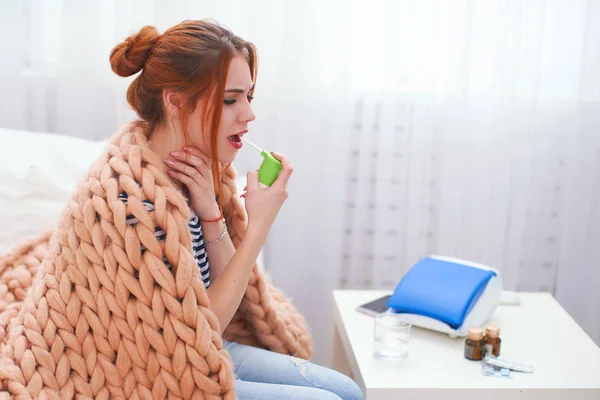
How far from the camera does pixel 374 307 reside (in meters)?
1.67

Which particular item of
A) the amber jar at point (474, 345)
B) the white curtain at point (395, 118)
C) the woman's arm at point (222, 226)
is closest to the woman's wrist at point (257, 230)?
the woman's arm at point (222, 226)

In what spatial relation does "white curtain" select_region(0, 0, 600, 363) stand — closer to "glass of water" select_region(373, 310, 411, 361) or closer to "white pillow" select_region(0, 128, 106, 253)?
"white pillow" select_region(0, 128, 106, 253)

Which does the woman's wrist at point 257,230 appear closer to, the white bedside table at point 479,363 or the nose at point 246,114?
the nose at point 246,114

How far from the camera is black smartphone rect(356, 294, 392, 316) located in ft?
5.39

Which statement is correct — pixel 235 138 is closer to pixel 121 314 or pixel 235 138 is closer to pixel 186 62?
pixel 186 62

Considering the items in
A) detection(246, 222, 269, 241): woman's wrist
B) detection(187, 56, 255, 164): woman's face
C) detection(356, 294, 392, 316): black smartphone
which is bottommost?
detection(356, 294, 392, 316): black smartphone

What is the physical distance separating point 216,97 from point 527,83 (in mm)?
1140

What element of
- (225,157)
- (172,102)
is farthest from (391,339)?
(172,102)

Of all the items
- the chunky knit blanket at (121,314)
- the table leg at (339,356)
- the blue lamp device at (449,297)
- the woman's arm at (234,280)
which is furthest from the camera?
the table leg at (339,356)

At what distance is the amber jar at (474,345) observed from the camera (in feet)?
4.71

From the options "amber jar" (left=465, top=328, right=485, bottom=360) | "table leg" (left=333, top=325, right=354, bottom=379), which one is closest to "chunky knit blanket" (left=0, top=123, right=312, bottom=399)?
"amber jar" (left=465, top=328, right=485, bottom=360)

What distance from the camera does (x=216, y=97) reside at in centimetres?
119

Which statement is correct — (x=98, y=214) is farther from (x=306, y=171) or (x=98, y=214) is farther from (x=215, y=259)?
(x=306, y=171)

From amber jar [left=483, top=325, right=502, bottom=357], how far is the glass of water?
0.50 feet
